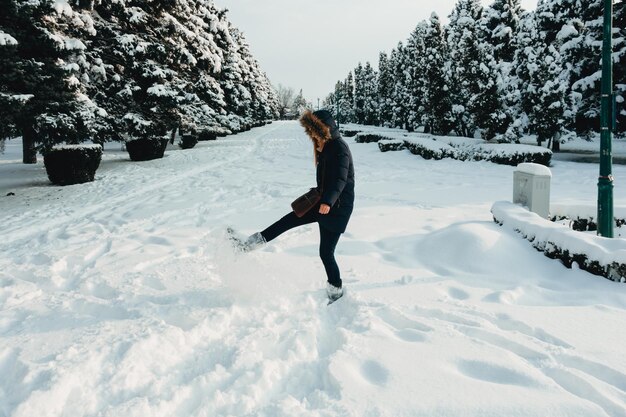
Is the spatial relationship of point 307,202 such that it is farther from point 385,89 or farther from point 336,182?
point 385,89

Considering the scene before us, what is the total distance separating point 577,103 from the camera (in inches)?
830

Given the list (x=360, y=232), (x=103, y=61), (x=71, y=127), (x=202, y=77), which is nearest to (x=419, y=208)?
(x=360, y=232)

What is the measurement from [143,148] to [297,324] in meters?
16.7

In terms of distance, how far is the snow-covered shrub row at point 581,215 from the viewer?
7.60m

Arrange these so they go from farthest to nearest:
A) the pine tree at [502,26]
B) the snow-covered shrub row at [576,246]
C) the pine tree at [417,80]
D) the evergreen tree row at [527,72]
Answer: the pine tree at [417,80] < the pine tree at [502,26] < the evergreen tree row at [527,72] < the snow-covered shrub row at [576,246]

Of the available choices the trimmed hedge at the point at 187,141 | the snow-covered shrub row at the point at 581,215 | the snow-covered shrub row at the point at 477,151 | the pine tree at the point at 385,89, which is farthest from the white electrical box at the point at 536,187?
the pine tree at the point at 385,89

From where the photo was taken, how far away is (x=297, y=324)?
152 inches

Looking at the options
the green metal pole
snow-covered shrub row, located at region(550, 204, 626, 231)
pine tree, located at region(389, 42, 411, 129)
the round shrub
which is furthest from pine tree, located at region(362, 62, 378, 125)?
the green metal pole

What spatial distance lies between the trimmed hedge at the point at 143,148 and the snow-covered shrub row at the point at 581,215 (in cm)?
1574

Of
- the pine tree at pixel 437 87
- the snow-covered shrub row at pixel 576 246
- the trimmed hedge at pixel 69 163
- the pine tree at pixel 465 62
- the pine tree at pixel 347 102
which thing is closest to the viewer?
the snow-covered shrub row at pixel 576 246

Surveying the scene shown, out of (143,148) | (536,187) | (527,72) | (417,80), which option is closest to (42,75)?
(143,148)

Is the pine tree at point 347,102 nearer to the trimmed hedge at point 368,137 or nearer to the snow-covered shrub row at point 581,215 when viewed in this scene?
the trimmed hedge at point 368,137

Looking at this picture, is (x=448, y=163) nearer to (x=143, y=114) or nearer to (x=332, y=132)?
(x=143, y=114)

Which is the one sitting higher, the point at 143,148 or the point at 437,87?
the point at 437,87
